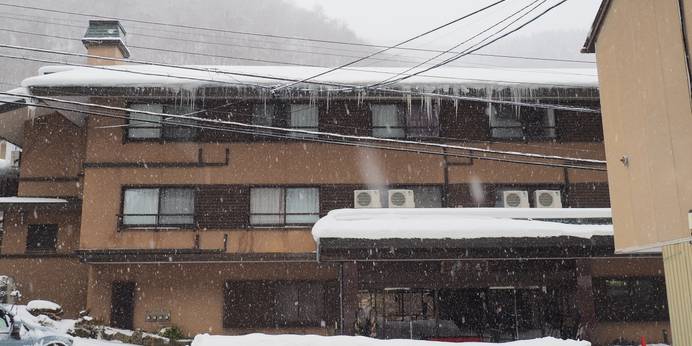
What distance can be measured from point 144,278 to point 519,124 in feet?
40.1

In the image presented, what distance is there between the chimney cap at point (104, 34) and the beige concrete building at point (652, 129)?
51.2 feet

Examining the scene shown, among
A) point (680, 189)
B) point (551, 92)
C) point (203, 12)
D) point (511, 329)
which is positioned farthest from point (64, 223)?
point (203, 12)

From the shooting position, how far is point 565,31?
11819 centimetres

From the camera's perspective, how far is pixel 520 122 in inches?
751

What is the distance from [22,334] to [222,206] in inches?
277

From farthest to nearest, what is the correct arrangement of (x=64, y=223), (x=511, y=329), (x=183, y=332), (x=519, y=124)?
(x=64, y=223) → (x=519, y=124) → (x=183, y=332) → (x=511, y=329)

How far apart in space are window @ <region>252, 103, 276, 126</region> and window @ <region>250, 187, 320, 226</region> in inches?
83.2

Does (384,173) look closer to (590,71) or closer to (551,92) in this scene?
(551,92)

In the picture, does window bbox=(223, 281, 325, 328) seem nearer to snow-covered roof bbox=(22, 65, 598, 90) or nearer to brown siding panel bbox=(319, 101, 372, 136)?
brown siding panel bbox=(319, 101, 372, 136)

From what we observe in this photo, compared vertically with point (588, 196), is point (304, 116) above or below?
above

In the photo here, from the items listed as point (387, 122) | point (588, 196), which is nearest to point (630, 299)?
point (588, 196)

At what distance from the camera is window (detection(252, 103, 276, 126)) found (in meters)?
18.7

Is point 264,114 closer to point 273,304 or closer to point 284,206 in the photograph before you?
point 284,206

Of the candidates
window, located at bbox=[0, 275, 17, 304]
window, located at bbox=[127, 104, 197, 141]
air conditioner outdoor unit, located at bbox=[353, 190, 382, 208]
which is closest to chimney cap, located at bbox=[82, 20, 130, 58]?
Answer: window, located at bbox=[127, 104, 197, 141]
